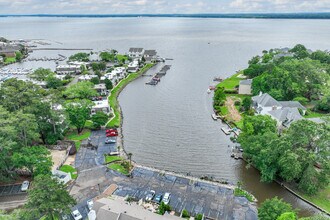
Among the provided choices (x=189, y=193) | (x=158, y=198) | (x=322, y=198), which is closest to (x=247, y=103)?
(x=322, y=198)

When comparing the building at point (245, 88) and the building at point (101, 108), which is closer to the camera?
the building at point (101, 108)

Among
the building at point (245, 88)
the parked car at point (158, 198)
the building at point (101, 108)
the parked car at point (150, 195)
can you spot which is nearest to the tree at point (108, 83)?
the building at point (101, 108)

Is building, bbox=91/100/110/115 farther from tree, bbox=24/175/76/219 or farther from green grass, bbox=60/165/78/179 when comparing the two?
tree, bbox=24/175/76/219

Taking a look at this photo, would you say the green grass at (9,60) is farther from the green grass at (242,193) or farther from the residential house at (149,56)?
the green grass at (242,193)

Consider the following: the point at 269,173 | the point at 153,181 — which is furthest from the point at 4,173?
the point at 269,173

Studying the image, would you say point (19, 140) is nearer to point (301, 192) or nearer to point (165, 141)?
point (165, 141)

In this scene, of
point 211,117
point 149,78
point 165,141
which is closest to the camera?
point 165,141

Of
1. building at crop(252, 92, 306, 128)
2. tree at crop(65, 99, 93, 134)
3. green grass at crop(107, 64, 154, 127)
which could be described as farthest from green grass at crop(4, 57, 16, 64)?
building at crop(252, 92, 306, 128)
